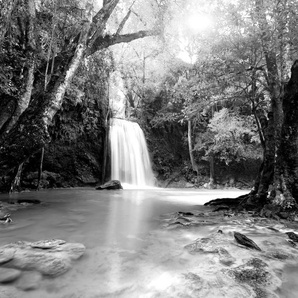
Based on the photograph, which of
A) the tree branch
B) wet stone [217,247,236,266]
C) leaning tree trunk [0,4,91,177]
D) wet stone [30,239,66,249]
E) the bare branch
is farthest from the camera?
the tree branch

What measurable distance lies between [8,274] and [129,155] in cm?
1462

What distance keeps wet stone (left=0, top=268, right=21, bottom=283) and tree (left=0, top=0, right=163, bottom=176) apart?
2.56 m

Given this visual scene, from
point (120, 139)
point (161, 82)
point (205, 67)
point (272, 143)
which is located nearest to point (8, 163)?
point (205, 67)

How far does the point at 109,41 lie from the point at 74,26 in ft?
4.76

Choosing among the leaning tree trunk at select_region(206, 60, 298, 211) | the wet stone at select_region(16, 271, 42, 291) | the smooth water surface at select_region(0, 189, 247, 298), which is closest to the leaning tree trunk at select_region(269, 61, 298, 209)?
the leaning tree trunk at select_region(206, 60, 298, 211)

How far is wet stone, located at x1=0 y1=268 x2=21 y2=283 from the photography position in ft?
5.92

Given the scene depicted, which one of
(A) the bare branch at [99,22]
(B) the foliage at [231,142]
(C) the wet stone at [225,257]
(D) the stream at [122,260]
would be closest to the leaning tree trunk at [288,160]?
(D) the stream at [122,260]

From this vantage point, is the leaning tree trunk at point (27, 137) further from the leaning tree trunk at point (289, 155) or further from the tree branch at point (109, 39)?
the leaning tree trunk at point (289, 155)

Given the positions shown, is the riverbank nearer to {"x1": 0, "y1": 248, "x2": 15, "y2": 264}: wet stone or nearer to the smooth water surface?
A: the smooth water surface

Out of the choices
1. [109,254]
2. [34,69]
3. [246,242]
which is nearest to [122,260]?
[109,254]

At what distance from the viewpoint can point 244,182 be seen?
1791 centimetres

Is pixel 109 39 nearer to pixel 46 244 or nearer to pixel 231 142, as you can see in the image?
pixel 46 244

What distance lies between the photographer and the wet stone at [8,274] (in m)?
1.80

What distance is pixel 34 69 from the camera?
22.8 ft
